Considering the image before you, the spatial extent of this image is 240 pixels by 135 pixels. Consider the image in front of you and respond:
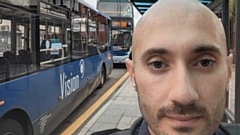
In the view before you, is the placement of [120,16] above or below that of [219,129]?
above

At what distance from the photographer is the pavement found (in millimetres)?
5172

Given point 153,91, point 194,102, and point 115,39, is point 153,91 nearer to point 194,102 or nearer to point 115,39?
point 194,102

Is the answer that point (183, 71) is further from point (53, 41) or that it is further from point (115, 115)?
point (115, 115)

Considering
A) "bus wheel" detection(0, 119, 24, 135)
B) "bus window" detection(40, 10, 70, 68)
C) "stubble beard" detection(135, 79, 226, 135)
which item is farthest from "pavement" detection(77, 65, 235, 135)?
"stubble beard" detection(135, 79, 226, 135)

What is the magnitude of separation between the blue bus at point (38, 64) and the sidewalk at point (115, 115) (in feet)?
1.85

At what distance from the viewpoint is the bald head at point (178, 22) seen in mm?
837

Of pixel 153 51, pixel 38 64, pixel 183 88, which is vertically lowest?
pixel 38 64

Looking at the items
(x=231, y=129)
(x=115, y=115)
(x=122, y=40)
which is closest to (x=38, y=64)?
(x=115, y=115)

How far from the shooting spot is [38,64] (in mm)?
3949

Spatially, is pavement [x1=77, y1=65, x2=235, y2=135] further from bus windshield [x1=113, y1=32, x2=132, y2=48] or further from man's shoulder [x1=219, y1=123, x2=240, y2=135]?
bus windshield [x1=113, y1=32, x2=132, y2=48]

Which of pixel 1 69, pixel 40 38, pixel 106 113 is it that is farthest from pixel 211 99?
pixel 106 113

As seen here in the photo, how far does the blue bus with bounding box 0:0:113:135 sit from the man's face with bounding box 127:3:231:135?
251cm

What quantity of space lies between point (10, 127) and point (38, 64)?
1043mm

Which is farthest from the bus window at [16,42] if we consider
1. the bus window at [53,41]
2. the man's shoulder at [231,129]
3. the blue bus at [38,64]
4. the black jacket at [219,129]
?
the man's shoulder at [231,129]
